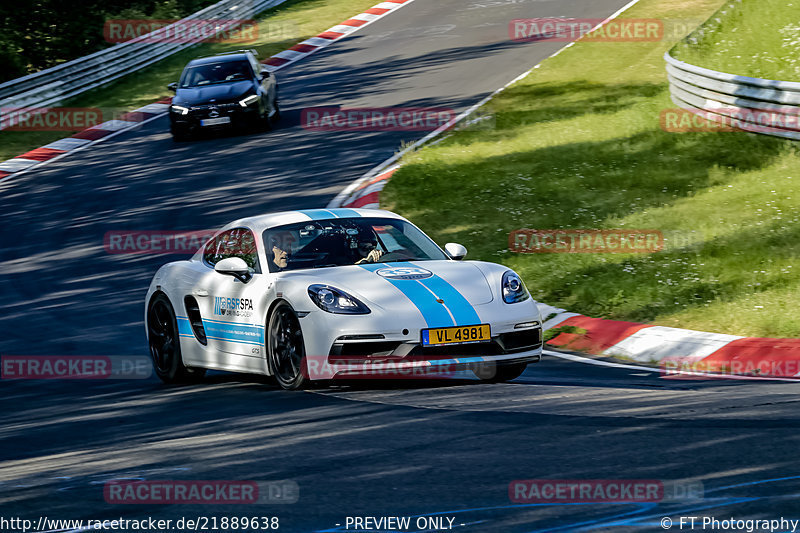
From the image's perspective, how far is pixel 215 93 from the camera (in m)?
23.1

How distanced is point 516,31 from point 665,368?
2253 cm

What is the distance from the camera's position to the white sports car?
8.30 metres

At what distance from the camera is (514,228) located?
1524 centimetres

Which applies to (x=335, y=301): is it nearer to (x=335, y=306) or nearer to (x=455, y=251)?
(x=335, y=306)

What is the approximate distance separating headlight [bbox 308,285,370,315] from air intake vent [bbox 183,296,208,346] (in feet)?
5.50

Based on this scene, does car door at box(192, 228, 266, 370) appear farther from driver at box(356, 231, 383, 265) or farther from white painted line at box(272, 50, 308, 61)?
white painted line at box(272, 50, 308, 61)

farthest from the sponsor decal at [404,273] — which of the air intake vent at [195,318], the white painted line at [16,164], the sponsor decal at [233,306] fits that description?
the white painted line at [16,164]

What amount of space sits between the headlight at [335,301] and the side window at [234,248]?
0.98 meters

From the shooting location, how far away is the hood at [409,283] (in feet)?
27.7

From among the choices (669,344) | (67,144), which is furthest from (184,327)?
(67,144)

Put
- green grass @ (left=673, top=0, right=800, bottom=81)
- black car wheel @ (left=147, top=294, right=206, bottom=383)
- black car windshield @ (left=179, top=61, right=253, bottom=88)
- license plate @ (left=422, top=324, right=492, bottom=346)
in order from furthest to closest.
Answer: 1. black car windshield @ (left=179, top=61, right=253, bottom=88)
2. green grass @ (left=673, top=0, right=800, bottom=81)
3. black car wheel @ (left=147, top=294, right=206, bottom=383)
4. license plate @ (left=422, top=324, right=492, bottom=346)

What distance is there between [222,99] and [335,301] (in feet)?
49.8

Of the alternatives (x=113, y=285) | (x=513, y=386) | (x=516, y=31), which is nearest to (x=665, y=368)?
(x=513, y=386)

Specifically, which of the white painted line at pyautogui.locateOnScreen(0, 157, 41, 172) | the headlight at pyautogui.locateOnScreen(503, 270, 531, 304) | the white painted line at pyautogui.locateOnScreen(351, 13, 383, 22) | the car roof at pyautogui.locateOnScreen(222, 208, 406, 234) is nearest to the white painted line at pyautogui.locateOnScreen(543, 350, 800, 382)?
the headlight at pyautogui.locateOnScreen(503, 270, 531, 304)
